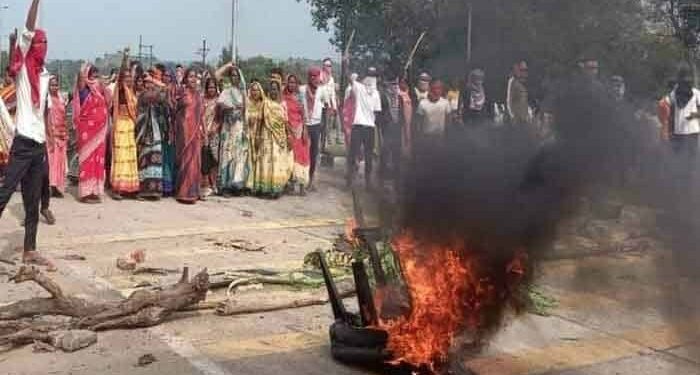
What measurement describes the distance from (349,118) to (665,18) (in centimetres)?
804

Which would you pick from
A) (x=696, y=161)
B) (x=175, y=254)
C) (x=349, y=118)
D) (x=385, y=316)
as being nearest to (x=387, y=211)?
(x=385, y=316)

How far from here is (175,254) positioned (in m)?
7.82

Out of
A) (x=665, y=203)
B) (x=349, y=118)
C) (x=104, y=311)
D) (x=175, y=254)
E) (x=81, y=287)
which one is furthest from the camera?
(x=349, y=118)

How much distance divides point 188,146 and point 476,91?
438 centimetres

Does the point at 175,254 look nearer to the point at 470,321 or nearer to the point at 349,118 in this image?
the point at 470,321

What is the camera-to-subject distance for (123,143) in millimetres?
10438

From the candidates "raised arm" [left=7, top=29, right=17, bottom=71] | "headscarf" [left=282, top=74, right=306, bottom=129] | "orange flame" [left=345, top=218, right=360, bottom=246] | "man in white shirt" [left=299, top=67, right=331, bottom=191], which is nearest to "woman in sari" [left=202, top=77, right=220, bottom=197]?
"headscarf" [left=282, top=74, right=306, bottom=129]

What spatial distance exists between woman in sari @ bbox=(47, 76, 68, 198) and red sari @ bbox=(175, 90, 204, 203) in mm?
1404

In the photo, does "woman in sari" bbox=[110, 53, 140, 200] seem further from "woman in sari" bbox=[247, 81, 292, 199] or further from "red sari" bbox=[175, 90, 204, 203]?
"woman in sari" bbox=[247, 81, 292, 199]

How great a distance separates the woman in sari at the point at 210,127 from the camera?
11.3m

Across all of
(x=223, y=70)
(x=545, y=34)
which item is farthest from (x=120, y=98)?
(x=545, y=34)

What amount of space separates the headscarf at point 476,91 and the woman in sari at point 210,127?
4.13m

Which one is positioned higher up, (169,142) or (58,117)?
(58,117)

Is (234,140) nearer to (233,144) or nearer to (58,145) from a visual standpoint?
(233,144)
